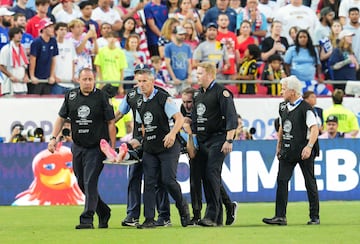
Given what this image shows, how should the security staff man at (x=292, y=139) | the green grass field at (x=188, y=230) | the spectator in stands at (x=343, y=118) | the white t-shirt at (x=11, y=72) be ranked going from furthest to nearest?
the spectator in stands at (x=343, y=118) < the white t-shirt at (x=11, y=72) < the security staff man at (x=292, y=139) < the green grass field at (x=188, y=230)

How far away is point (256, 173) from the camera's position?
22.8 meters

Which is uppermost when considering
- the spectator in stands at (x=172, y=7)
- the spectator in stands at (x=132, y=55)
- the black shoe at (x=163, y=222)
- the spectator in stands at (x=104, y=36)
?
the spectator in stands at (x=172, y=7)

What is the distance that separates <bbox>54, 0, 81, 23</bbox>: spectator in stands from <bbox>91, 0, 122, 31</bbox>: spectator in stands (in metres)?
0.54

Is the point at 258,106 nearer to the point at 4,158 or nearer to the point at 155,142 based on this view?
the point at 4,158

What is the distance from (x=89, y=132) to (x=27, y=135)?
7559mm

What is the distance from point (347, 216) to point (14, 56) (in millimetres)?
8298

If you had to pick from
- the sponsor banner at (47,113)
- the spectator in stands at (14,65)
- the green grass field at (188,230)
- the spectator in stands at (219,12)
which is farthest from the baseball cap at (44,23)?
the green grass field at (188,230)

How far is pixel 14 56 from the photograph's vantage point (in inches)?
923

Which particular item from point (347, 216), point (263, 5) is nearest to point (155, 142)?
point (347, 216)

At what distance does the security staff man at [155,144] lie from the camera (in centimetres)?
1580

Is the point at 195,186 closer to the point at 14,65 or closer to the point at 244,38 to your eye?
the point at 14,65

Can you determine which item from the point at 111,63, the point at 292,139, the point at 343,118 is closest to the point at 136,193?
the point at 292,139

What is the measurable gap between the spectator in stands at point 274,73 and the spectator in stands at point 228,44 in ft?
2.27

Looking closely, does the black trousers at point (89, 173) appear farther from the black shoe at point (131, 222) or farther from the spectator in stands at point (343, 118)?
the spectator in stands at point (343, 118)
